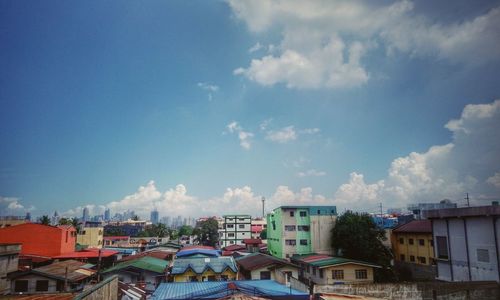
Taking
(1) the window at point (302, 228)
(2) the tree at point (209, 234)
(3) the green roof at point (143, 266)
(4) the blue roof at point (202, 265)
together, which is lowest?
(2) the tree at point (209, 234)

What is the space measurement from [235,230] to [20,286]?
64.2 meters

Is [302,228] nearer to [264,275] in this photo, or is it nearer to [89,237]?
[264,275]

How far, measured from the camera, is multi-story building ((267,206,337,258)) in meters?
50.7

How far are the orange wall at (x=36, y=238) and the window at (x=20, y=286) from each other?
17285mm

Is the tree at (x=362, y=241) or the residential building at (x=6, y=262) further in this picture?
the tree at (x=362, y=241)

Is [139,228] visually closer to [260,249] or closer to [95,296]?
[260,249]

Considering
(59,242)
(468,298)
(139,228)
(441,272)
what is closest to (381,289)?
(468,298)

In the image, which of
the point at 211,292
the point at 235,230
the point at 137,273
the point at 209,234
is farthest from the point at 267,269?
the point at 209,234

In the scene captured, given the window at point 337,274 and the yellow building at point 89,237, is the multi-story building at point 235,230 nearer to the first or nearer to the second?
the yellow building at point 89,237

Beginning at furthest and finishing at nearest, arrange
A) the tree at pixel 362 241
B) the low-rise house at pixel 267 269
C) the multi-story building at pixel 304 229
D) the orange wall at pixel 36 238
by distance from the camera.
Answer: the multi-story building at pixel 304 229 < the tree at pixel 362 241 < the orange wall at pixel 36 238 < the low-rise house at pixel 267 269

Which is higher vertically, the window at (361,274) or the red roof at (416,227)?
the red roof at (416,227)

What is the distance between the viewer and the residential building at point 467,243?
1806 centimetres

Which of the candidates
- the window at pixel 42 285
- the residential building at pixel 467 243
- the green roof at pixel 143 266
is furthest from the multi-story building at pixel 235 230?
the residential building at pixel 467 243

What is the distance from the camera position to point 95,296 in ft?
43.1
